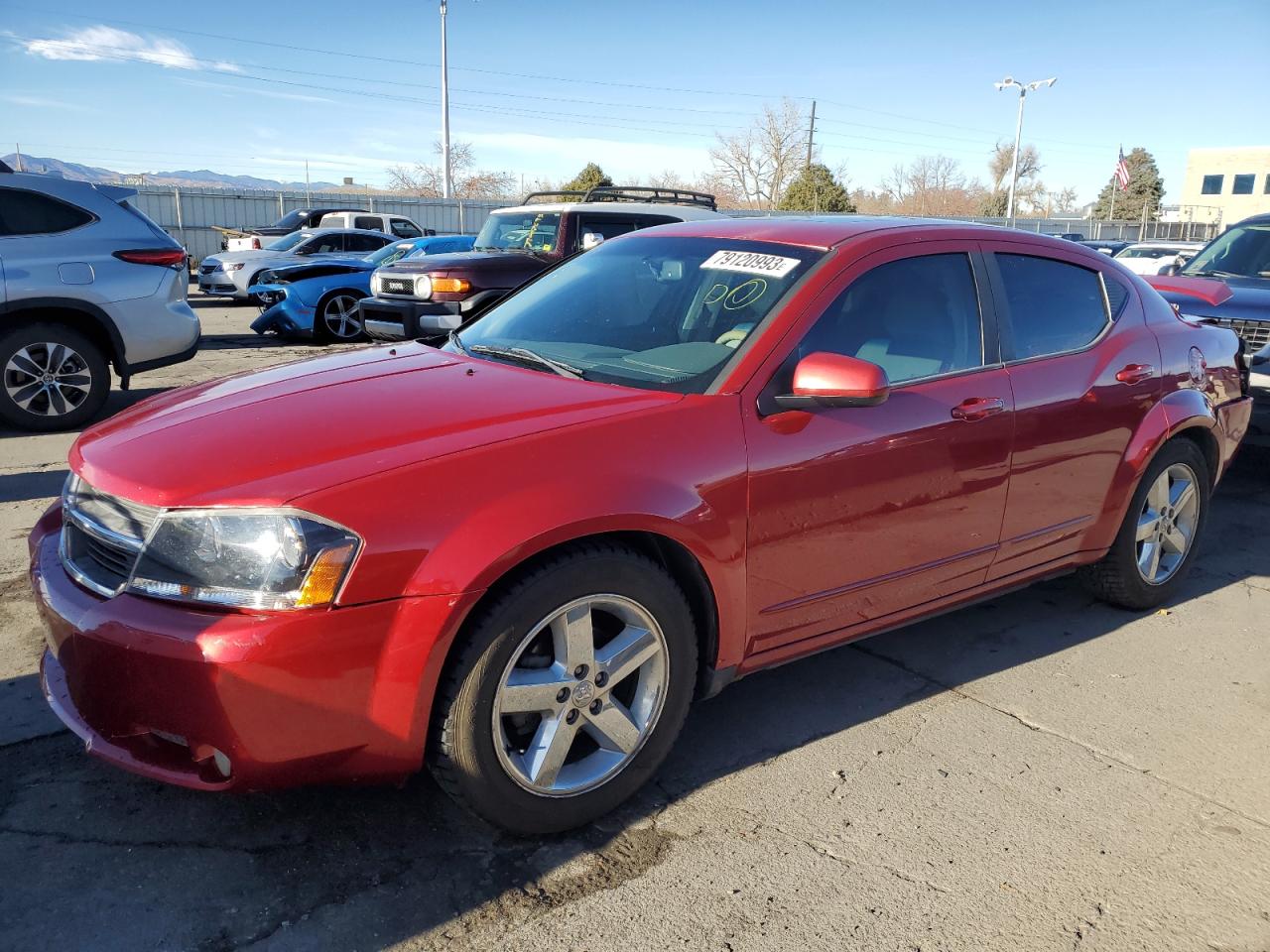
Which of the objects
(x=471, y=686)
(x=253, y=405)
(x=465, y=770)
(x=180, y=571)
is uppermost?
(x=253, y=405)

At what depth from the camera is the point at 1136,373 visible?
409cm

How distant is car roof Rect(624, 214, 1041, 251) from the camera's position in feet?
11.2

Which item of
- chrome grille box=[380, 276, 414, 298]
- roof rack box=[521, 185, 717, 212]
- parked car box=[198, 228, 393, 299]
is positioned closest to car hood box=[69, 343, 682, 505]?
chrome grille box=[380, 276, 414, 298]

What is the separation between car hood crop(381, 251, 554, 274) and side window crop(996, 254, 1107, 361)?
238 inches

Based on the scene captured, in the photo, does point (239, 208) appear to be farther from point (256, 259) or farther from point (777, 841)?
point (777, 841)

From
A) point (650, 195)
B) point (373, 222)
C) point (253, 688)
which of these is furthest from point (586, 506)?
point (373, 222)

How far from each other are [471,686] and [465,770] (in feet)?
0.75

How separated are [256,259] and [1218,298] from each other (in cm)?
1499

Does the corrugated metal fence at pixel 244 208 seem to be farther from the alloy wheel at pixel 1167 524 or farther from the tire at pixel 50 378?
the tire at pixel 50 378

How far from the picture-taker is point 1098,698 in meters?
3.66

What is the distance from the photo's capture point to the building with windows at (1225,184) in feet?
206

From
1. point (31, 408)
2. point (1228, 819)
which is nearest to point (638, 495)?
point (1228, 819)

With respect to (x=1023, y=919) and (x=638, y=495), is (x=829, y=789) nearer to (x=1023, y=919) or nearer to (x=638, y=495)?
(x=1023, y=919)

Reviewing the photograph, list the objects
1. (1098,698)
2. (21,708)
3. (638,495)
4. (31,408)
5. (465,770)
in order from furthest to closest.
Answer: (31,408) → (1098,698) → (21,708) → (638,495) → (465,770)
